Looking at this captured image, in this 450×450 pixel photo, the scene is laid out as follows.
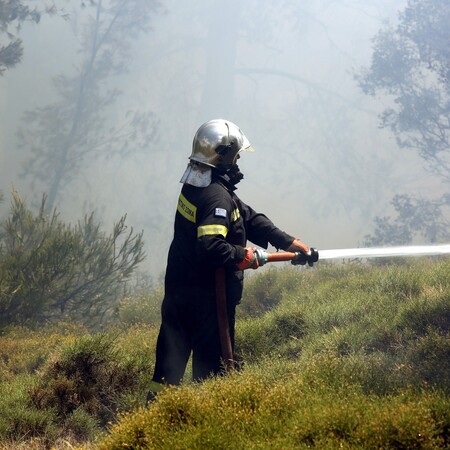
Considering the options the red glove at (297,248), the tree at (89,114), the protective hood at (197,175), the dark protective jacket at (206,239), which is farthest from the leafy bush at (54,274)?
the tree at (89,114)

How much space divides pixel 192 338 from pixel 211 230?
881mm

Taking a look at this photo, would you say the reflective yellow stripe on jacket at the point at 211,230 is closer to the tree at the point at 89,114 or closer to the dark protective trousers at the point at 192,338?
the dark protective trousers at the point at 192,338

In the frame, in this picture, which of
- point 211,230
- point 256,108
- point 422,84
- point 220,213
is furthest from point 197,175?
point 256,108

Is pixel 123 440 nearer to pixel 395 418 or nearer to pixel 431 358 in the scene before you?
pixel 395 418

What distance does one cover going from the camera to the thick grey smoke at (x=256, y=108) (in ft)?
94.9

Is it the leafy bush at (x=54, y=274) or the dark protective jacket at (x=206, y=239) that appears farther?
the leafy bush at (x=54, y=274)

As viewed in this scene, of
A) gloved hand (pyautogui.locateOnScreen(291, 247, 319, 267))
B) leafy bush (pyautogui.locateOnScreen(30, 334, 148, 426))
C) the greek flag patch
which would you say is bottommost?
leafy bush (pyautogui.locateOnScreen(30, 334, 148, 426))

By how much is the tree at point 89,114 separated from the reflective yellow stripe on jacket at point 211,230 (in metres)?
22.6

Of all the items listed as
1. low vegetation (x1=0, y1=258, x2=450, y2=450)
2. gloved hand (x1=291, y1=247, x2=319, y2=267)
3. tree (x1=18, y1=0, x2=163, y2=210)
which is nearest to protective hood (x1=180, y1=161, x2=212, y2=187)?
gloved hand (x1=291, y1=247, x2=319, y2=267)

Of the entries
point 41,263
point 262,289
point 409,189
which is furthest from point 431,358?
point 409,189

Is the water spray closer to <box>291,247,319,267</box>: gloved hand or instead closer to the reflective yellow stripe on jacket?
<box>291,247,319,267</box>: gloved hand

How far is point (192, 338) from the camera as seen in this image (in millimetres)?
4961

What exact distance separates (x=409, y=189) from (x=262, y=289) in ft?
64.6

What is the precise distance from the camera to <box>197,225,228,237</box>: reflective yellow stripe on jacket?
180 inches
